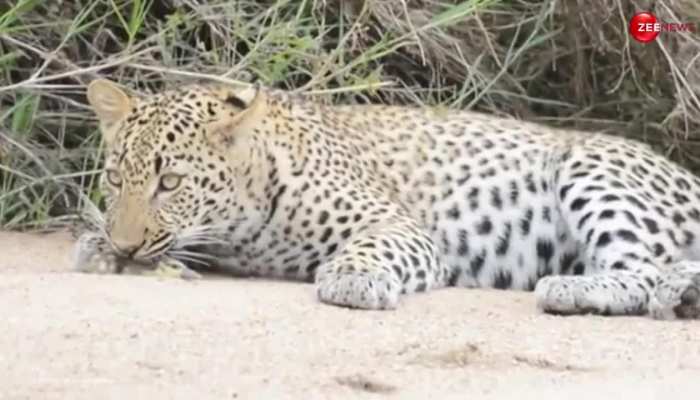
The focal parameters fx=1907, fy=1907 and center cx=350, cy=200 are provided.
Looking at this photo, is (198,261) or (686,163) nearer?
(198,261)

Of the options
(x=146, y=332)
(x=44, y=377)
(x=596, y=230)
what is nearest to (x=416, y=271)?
(x=596, y=230)

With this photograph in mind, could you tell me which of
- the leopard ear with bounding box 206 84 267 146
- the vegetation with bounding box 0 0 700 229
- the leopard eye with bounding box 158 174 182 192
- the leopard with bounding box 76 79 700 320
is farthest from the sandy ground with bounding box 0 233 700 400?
the vegetation with bounding box 0 0 700 229

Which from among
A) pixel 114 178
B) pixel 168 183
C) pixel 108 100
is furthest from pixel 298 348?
pixel 108 100

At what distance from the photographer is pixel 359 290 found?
6.66 m

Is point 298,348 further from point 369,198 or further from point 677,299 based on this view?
point 369,198

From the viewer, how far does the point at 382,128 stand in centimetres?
821

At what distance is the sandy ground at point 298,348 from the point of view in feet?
17.3

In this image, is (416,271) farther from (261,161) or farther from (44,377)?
(44,377)

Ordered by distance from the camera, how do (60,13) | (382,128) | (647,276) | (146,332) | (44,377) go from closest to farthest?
(44,377)
(146,332)
(647,276)
(382,128)
(60,13)

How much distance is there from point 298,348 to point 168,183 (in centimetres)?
188

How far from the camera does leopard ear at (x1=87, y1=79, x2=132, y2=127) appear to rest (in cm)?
769

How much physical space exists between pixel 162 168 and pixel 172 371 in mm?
2152

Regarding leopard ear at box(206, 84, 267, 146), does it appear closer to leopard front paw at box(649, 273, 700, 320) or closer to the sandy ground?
the sandy ground

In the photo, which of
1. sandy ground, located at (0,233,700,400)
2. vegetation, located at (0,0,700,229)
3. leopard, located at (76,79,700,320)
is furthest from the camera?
vegetation, located at (0,0,700,229)
